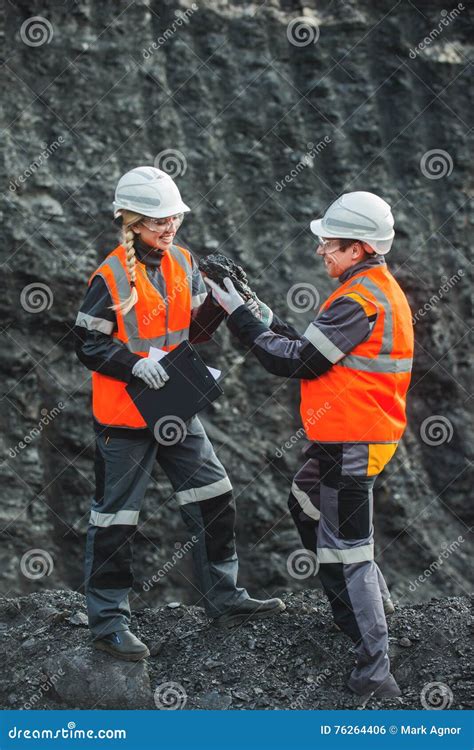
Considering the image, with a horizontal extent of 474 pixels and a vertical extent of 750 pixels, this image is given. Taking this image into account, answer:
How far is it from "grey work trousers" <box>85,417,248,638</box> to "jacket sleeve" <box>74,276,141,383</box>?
340mm

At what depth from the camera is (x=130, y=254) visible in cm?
520

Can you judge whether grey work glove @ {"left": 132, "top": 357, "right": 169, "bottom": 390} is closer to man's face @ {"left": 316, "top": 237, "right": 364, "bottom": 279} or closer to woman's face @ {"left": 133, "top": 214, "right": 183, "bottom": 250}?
woman's face @ {"left": 133, "top": 214, "right": 183, "bottom": 250}

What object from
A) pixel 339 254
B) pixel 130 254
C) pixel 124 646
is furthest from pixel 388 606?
pixel 130 254

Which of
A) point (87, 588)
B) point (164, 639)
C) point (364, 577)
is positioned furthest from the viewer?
point (164, 639)

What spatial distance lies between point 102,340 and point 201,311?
586mm

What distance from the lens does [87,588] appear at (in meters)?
5.37

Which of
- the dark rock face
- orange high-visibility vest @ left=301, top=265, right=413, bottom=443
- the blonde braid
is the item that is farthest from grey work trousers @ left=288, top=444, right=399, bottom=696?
the dark rock face

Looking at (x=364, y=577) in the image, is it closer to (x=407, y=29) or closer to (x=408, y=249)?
(x=408, y=249)

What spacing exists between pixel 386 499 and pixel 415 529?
448 mm

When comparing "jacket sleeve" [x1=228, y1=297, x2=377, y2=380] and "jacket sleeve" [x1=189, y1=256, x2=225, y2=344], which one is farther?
"jacket sleeve" [x1=189, y1=256, x2=225, y2=344]

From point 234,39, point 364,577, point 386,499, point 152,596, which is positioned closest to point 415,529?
point 386,499

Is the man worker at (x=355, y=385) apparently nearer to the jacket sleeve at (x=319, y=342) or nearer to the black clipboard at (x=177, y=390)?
the jacket sleeve at (x=319, y=342)

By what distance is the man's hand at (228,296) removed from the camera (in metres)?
5.22

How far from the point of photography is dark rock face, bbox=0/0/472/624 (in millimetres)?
10086
